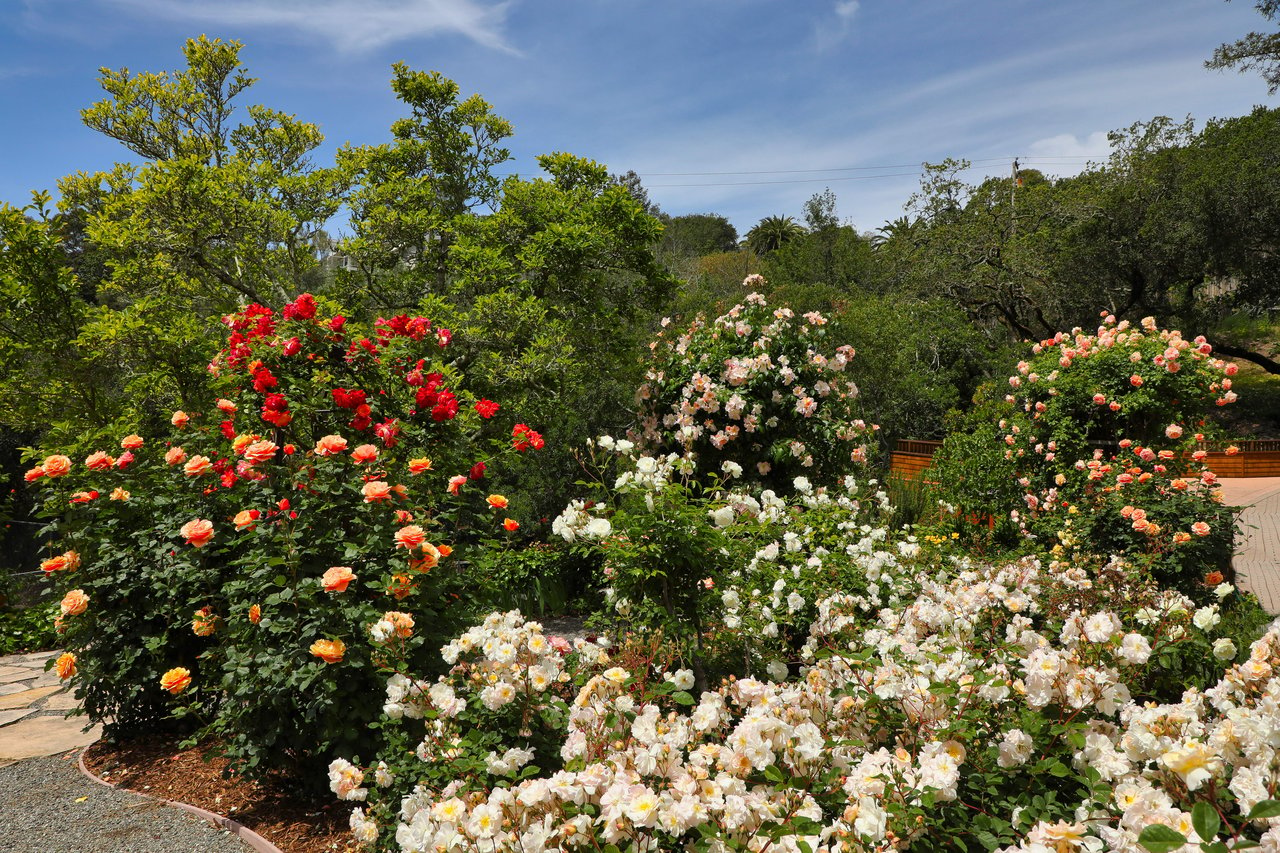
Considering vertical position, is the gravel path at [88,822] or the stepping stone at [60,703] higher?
the gravel path at [88,822]

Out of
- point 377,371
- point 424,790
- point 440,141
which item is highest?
point 440,141

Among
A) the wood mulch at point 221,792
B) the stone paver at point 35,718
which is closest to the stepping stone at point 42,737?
the stone paver at point 35,718

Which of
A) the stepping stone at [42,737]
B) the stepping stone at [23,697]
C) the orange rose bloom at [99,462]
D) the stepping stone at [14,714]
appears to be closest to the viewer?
the orange rose bloom at [99,462]

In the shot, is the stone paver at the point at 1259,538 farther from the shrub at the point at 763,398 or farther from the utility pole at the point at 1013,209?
the utility pole at the point at 1013,209

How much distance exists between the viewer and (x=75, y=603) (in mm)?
3004

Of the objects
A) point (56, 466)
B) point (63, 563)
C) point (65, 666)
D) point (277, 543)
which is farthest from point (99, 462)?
point (277, 543)

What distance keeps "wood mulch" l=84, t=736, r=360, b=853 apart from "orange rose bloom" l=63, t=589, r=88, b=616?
0.72m

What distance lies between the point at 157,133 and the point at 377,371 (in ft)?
28.5

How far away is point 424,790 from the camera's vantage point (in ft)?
5.93

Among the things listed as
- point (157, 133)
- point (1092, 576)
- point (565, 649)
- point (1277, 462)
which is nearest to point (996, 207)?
point (1277, 462)

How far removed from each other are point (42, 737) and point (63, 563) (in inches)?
52.5

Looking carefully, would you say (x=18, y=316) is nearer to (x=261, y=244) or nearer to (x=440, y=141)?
(x=261, y=244)

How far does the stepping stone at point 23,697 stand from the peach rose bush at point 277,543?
60.0 inches

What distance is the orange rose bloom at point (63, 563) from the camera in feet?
10.0
